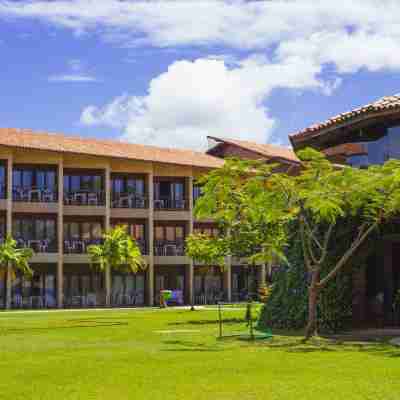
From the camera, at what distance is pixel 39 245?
5544 centimetres

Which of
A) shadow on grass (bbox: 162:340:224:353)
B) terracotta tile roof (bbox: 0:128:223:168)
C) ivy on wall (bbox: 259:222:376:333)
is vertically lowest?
shadow on grass (bbox: 162:340:224:353)

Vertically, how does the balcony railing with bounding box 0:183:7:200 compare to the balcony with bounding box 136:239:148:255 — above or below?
above

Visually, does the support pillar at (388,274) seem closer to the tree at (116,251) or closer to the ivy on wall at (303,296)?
the ivy on wall at (303,296)

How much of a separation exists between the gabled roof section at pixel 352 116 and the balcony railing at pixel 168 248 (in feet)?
104

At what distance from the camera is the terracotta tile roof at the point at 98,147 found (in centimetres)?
5403

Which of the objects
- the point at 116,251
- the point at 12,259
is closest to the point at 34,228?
the point at 12,259

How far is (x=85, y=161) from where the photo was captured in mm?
57062

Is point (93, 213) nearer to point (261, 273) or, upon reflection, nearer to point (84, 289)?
point (84, 289)

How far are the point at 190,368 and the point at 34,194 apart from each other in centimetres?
4116

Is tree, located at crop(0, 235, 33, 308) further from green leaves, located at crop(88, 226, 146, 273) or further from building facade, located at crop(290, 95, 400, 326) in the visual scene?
building facade, located at crop(290, 95, 400, 326)

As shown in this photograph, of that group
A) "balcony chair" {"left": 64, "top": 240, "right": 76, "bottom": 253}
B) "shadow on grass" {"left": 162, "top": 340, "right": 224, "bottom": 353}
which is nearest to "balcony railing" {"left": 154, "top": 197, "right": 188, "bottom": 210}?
"balcony chair" {"left": 64, "top": 240, "right": 76, "bottom": 253}

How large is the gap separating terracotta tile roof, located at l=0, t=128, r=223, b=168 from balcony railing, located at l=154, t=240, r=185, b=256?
6.08 m

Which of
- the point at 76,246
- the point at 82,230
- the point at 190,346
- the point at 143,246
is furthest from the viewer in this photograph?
the point at 143,246

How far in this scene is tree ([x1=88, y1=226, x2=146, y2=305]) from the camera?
177ft
